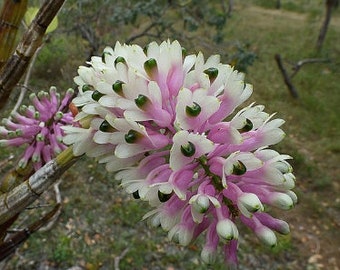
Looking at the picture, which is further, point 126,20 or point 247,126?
point 126,20

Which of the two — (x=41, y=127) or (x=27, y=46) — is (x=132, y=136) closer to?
(x=27, y=46)

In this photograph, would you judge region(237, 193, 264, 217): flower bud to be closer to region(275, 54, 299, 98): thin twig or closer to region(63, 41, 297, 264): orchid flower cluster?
region(63, 41, 297, 264): orchid flower cluster

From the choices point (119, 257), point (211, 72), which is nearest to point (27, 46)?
point (211, 72)

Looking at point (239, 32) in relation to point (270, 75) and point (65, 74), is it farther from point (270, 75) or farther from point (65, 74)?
point (65, 74)

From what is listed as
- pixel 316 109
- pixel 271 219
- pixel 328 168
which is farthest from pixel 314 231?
pixel 271 219

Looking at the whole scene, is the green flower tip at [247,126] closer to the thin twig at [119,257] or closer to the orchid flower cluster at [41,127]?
the orchid flower cluster at [41,127]

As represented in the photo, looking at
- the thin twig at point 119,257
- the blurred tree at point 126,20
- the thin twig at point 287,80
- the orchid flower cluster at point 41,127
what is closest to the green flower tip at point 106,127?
the orchid flower cluster at point 41,127

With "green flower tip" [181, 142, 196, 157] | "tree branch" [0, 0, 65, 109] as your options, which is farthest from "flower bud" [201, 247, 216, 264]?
"tree branch" [0, 0, 65, 109]

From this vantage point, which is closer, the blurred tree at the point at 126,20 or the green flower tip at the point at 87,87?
the green flower tip at the point at 87,87
